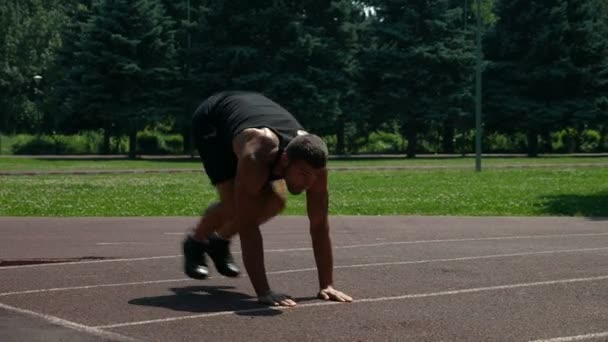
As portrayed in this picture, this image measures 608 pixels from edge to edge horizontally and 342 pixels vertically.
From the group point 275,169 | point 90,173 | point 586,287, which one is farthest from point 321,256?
point 90,173

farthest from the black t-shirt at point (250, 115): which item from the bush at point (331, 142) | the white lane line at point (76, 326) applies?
the bush at point (331, 142)

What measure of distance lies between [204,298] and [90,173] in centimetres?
2539

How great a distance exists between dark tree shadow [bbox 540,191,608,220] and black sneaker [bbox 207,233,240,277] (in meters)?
8.93

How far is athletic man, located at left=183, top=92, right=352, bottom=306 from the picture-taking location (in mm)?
6191

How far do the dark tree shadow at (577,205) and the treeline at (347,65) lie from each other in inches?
1094

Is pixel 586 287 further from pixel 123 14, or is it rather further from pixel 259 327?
pixel 123 14

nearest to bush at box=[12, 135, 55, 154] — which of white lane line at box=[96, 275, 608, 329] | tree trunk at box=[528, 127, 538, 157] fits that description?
tree trunk at box=[528, 127, 538, 157]

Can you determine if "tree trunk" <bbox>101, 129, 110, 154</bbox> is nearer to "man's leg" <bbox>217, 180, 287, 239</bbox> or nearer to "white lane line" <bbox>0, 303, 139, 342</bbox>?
"man's leg" <bbox>217, 180, 287, 239</bbox>

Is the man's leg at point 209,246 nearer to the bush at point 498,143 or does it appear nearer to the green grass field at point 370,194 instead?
the green grass field at point 370,194

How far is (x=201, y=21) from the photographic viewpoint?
48.8m

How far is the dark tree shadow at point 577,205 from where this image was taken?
16.1 meters

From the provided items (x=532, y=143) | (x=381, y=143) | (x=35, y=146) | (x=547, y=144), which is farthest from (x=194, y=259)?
(x=381, y=143)

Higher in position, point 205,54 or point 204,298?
point 205,54

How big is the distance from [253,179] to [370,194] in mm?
15014
